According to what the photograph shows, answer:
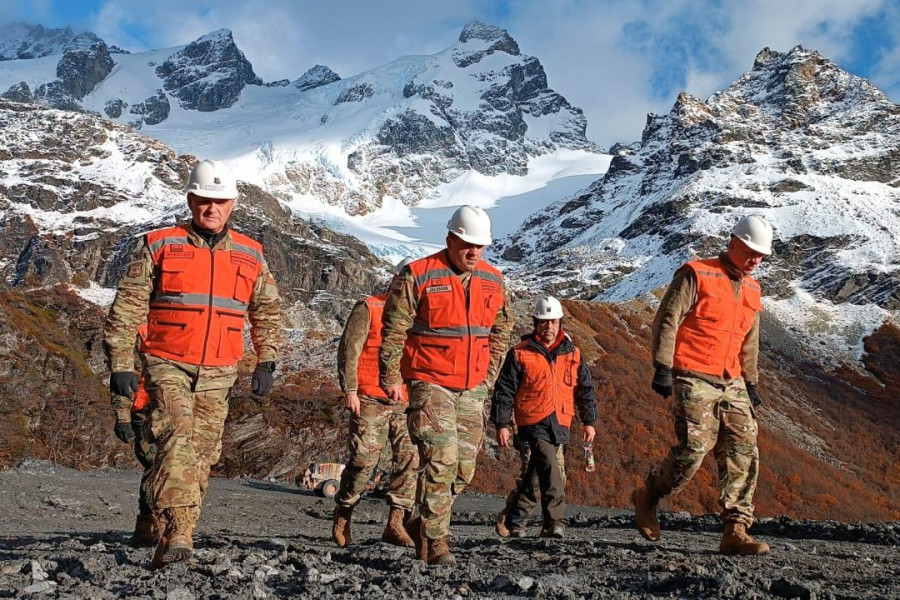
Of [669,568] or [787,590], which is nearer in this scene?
[787,590]

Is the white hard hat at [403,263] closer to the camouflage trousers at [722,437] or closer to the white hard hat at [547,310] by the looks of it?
the white hard hat at [547,310]

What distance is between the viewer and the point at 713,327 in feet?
18.9

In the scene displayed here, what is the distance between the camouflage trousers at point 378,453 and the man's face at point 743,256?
2968mm

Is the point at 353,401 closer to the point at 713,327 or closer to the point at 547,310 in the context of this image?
the point at 547,310

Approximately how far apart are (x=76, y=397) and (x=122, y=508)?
11208mm

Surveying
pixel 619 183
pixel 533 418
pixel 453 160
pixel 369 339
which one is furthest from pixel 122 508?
pixel 453 160

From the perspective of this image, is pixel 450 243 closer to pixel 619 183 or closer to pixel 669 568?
pixel 669 568

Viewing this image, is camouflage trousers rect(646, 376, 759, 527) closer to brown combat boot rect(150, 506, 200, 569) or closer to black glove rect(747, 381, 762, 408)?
black glove rect(747, 381, 762, 408)

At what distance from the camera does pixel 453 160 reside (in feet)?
648

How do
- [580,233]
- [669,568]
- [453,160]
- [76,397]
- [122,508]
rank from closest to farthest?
[669,568], [122,508], [76,397], [580,233], [453,160]

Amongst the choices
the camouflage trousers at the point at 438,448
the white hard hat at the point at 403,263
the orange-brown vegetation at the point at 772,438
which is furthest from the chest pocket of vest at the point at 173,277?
the orange-brown vegetation at the point at 772,438

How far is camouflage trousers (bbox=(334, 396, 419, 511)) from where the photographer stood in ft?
20.6

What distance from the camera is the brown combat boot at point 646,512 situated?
20.5ft

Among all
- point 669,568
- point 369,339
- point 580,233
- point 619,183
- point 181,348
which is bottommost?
point 669,568
